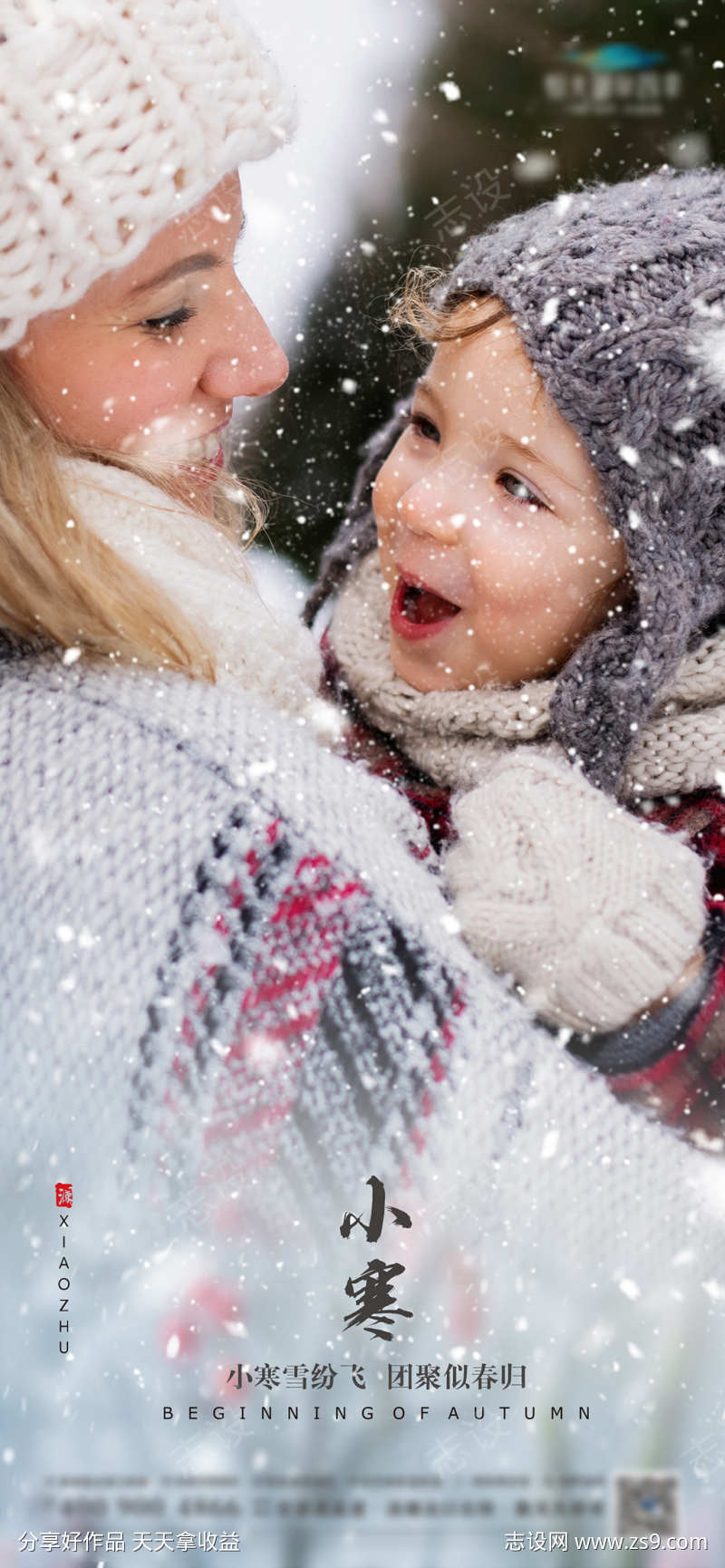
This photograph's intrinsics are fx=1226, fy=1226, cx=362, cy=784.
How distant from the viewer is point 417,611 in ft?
3.23

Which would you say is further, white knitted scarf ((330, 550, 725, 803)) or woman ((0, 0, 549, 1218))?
white knitted scarf ((330, 550, 725, 803))

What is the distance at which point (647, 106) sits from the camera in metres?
1.09

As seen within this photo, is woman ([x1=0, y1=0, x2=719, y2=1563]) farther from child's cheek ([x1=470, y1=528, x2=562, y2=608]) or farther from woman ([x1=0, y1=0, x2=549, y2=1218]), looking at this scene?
child's cheek ([x1=470, y1=528, x2=562, y2=608])

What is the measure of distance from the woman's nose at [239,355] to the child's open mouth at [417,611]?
19 centimetres

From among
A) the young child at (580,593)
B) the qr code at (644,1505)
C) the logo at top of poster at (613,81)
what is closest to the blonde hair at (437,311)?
the young child at (580,593)

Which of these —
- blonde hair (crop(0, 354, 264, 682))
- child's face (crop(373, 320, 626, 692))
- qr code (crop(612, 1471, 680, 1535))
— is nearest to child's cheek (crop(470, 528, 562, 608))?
child's face (crop(373, 320, 626, 692))

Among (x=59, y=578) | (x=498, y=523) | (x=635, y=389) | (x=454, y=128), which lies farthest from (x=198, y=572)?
(x=454, y=128)

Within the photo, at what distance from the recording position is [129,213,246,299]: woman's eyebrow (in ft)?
2.52

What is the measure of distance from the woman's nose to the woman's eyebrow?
0.03m

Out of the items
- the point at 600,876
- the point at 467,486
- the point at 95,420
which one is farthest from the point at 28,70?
the point at 600,876

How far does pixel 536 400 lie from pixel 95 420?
1.01 ft

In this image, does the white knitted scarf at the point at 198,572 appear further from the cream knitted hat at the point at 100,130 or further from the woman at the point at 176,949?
the cream knitted hat at the point at 100,130

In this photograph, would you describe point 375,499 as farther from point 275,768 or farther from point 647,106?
point 647,106

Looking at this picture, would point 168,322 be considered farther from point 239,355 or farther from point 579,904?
point 579,904
